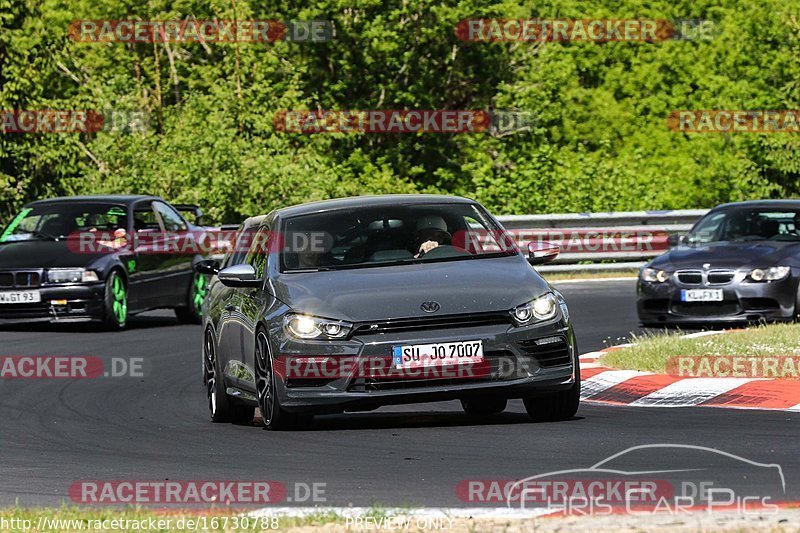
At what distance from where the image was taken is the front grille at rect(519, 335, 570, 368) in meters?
10.3

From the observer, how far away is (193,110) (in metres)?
38.3

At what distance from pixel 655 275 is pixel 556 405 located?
811 centimetres

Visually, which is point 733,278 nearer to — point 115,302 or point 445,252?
point 115,302

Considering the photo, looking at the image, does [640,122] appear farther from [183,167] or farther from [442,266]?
[442,266]

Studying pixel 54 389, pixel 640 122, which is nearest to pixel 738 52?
pixel 640 122

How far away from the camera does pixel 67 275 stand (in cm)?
2038

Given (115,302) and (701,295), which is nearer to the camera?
(701,295)

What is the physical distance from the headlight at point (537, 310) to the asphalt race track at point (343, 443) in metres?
0.66

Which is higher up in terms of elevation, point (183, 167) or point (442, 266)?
point (442, 266)

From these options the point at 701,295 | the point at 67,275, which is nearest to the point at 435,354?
the point at 701,295

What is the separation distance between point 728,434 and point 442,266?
211 centimetres

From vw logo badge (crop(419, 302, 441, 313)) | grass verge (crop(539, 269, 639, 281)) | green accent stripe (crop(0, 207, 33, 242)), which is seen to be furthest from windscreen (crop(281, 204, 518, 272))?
grass verge (crop(539, 269, 639, 281))

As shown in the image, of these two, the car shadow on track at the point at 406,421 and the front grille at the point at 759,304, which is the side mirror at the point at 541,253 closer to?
the car shadow on track at the point at 406,421

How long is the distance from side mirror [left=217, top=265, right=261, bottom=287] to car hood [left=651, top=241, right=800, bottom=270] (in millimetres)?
8069
